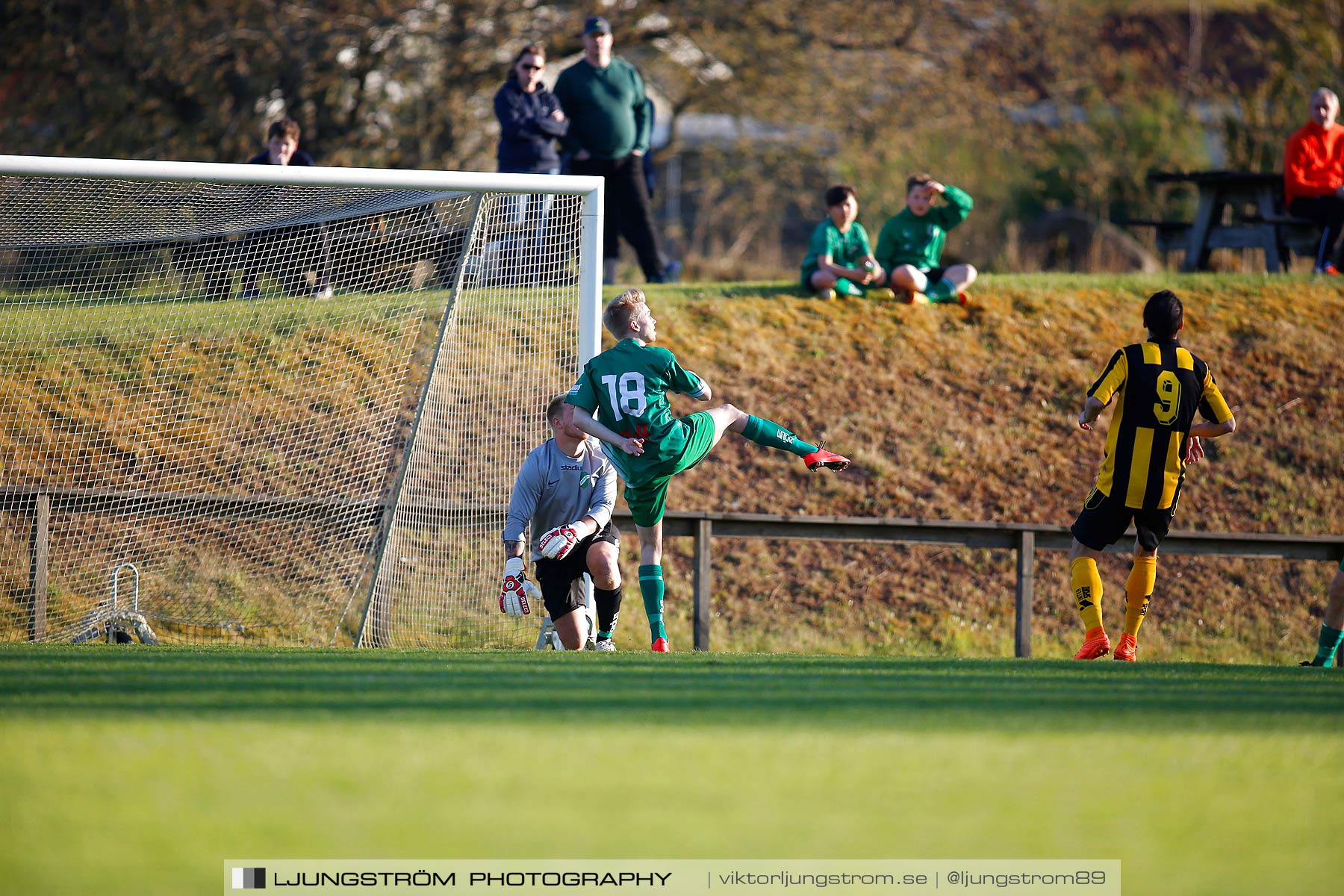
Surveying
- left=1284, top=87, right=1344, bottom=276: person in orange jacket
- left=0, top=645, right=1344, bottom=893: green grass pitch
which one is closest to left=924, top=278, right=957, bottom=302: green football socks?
left=1284, top=87, right=1344, bottom=276: person in orange jacket

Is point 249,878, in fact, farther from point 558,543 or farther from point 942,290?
point 942,290

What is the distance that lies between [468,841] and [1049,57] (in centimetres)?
1932

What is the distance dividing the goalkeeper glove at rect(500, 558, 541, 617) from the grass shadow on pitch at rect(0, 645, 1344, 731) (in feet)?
2.36

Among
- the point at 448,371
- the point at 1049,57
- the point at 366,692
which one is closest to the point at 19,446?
the point at 448,371

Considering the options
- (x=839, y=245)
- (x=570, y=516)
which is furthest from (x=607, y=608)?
(x=839, y=245)

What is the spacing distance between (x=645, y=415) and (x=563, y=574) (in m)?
1.14

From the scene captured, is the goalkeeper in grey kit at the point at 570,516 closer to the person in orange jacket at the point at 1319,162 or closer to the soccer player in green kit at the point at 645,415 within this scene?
the soccer player in green kit at the point at 645,415

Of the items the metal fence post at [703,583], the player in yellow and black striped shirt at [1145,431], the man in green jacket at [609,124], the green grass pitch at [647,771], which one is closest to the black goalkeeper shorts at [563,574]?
the metal fence post at [703,583]

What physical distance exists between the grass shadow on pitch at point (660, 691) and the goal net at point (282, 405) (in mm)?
2961

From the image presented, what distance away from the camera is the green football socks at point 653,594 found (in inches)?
273

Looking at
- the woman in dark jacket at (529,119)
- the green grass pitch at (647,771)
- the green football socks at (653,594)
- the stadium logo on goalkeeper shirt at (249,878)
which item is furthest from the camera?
the woman in dark jacket at (529,119)

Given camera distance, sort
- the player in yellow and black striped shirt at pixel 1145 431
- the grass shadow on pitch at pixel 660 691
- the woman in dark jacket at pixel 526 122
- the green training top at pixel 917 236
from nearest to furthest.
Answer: the grass shadow on pitch at pixel 660 691, the player in yellow and black striped shirt at pixel 1145 431, the woman in dark jacket at pixel 526 122, the green training top at pixel 917 236

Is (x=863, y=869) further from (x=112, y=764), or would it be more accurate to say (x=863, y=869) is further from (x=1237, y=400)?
(x=1237, y=400)

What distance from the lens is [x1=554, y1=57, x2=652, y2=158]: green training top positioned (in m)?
11.2
